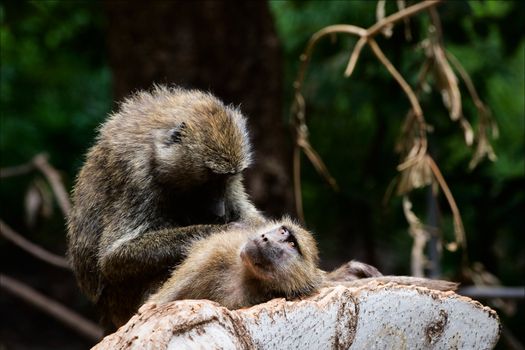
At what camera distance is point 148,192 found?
13.6 feet

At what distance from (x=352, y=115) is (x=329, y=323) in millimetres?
5436

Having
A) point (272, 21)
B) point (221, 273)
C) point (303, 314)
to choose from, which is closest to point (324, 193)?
point (272, 21)

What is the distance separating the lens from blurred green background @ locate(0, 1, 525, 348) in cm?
733

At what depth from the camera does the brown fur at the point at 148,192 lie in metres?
4.04

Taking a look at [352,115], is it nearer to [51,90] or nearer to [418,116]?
[418,116]

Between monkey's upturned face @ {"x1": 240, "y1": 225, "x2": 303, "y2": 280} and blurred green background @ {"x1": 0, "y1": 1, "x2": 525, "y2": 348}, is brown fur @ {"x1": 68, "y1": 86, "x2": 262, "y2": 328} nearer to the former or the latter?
monkey's upturned face @ {"x1": 240, "y1": 225, "x2": 303, "y2": 280}

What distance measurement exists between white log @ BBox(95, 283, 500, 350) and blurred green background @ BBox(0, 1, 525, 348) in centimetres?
316

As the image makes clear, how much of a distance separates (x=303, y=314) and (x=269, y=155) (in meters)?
4.19

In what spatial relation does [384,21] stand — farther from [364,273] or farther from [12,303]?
[12,303]

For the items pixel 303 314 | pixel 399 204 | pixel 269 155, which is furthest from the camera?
pixel 399 204

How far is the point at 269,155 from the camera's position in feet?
23.3

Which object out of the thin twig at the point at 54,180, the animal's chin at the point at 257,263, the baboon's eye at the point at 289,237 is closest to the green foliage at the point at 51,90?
the thin twig at the point at 54,180

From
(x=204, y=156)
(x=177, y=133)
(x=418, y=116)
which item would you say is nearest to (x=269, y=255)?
(x=204, y=156)

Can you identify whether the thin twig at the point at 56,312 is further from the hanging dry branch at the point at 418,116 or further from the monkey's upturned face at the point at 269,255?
the monkey's upturned face at the point at 269,255
